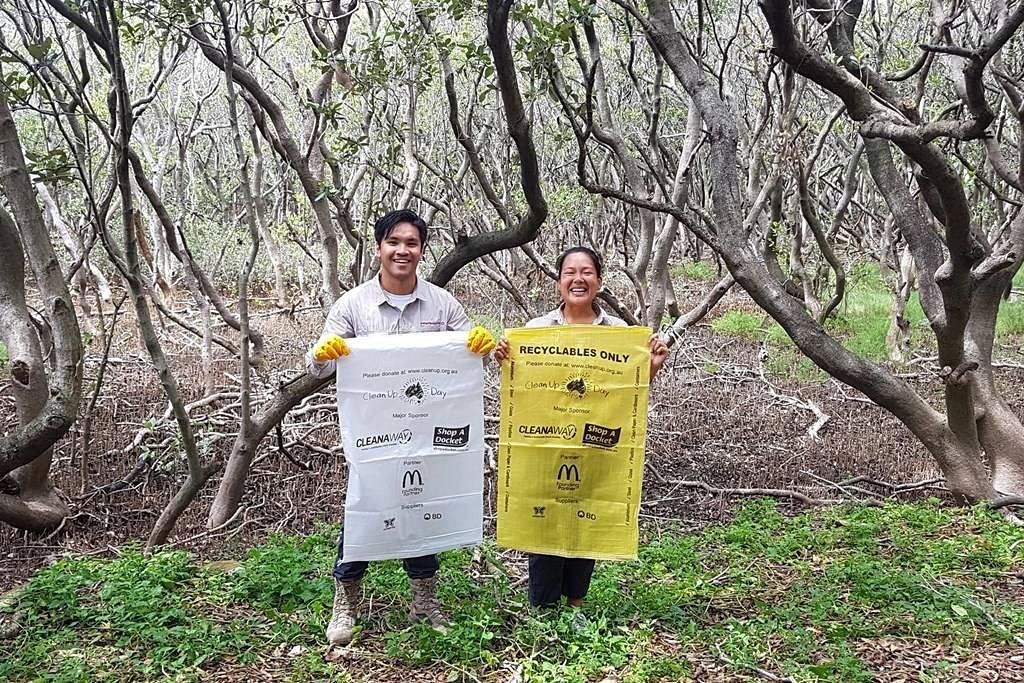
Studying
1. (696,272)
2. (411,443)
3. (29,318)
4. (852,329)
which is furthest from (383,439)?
(696,272)

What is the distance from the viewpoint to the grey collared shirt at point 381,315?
134 inches

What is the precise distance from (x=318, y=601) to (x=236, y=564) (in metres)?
0.97

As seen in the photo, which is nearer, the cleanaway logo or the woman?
the cleanaway logo

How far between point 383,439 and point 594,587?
4.53ft

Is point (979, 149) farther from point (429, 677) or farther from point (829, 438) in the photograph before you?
point (429, 677)

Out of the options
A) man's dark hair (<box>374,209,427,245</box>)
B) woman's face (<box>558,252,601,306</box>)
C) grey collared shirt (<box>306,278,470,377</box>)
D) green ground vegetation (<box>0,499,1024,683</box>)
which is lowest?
green ground vegetation (<box>0,499,1024,683</box>)

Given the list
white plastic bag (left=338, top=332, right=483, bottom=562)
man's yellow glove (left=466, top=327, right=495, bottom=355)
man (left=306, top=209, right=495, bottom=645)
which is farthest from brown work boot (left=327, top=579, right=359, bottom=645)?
man's yellow glove (left=466, top=327, right=495, bottom=355)

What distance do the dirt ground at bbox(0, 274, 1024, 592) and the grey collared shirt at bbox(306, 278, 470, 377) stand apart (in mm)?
2262

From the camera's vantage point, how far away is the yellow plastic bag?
11.4 ft

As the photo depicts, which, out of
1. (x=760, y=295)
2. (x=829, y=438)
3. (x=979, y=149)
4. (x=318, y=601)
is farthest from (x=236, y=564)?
(x=979, y=149)

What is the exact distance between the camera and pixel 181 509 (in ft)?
15.5

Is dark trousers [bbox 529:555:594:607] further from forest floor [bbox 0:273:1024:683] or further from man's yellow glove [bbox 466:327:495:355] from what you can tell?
man's yellow glove [bbox 466:327:495:355]

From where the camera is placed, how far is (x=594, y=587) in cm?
405

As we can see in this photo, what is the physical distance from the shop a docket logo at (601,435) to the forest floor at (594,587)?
2.34 ft
